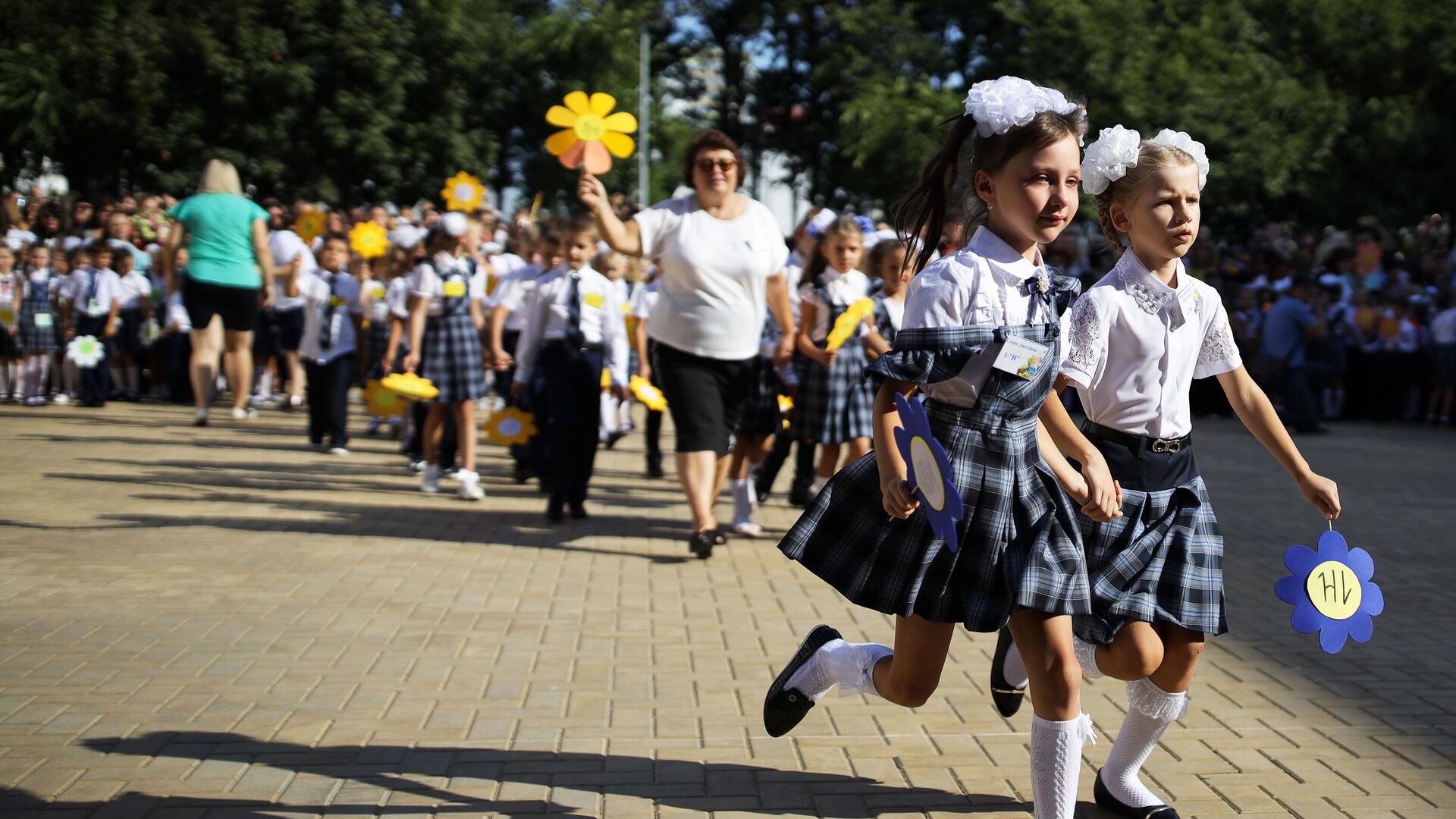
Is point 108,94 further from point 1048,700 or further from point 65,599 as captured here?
point 1048,700

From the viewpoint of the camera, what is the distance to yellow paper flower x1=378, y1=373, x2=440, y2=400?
29.7ft

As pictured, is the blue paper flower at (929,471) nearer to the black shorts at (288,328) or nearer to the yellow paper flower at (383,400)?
the yellow paper flower at (383,400)

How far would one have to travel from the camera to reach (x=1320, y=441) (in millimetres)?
14844

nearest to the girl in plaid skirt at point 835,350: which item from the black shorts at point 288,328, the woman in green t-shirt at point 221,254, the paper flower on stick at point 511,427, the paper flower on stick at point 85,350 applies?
the paper flower on stick at point 511,427

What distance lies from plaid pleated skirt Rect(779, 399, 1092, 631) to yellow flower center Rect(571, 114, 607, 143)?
14.4ft

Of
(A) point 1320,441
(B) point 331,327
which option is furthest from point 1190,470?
(A) point 1320,441

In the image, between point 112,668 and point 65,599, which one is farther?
point 65,599

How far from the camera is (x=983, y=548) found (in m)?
3.26

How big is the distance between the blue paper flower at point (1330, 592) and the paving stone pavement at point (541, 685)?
634 millimetres

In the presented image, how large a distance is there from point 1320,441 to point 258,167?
21.2 metres

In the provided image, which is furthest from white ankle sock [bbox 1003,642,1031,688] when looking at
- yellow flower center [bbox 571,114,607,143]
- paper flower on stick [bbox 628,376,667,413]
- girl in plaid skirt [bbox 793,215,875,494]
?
paper flower on stick [bbox 628,376,667,413]

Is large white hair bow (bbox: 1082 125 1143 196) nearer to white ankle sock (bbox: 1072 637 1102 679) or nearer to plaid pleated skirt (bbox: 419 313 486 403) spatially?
white ankle sock (bbox: 1072 637 1102 679)

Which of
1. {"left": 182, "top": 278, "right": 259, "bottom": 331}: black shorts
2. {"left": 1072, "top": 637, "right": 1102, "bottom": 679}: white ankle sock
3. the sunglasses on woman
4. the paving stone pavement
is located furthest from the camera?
{"left": 182, "top": 278, "right": 259, "bottom": 331}: black shorts

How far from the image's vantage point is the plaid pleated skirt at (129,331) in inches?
642
